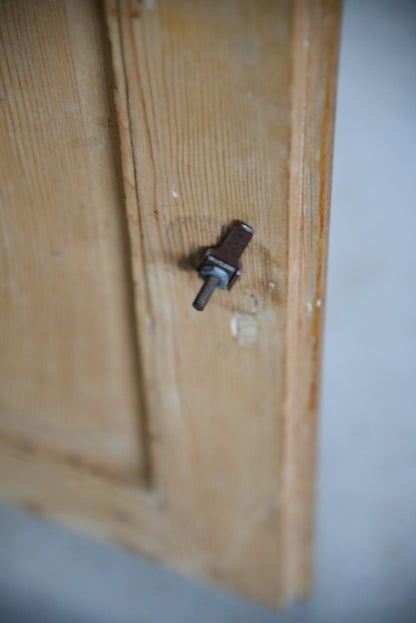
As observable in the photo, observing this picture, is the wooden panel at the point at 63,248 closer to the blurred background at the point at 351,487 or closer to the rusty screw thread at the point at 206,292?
the rusty screw thread at the point at 206,292

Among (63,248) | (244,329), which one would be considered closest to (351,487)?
(244,329)

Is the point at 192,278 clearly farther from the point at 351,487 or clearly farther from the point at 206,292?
the point at 351,487

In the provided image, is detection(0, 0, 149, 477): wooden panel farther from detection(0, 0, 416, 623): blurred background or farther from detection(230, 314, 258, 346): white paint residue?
detection(0, 0, 416, 623): blurred background

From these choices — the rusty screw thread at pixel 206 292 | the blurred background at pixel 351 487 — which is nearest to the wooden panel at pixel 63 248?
the rusty screw thread at pixel 206 292

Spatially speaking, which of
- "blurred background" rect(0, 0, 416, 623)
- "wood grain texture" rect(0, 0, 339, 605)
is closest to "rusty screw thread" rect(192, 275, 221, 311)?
"wood grain texture" rect(0, 0, 339, 605)

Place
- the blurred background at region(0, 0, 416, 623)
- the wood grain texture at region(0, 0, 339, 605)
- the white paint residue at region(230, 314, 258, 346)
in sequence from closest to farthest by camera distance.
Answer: the wood grain texture at region(0, 0, 339, 605) < the white paint residue at region(230, 314, 258, 346) < the blurred background at region(0, 0, 416, 623)

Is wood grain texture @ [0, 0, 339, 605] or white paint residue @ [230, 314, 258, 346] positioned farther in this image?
white paint residue @ [230, 314, 258, 346]
